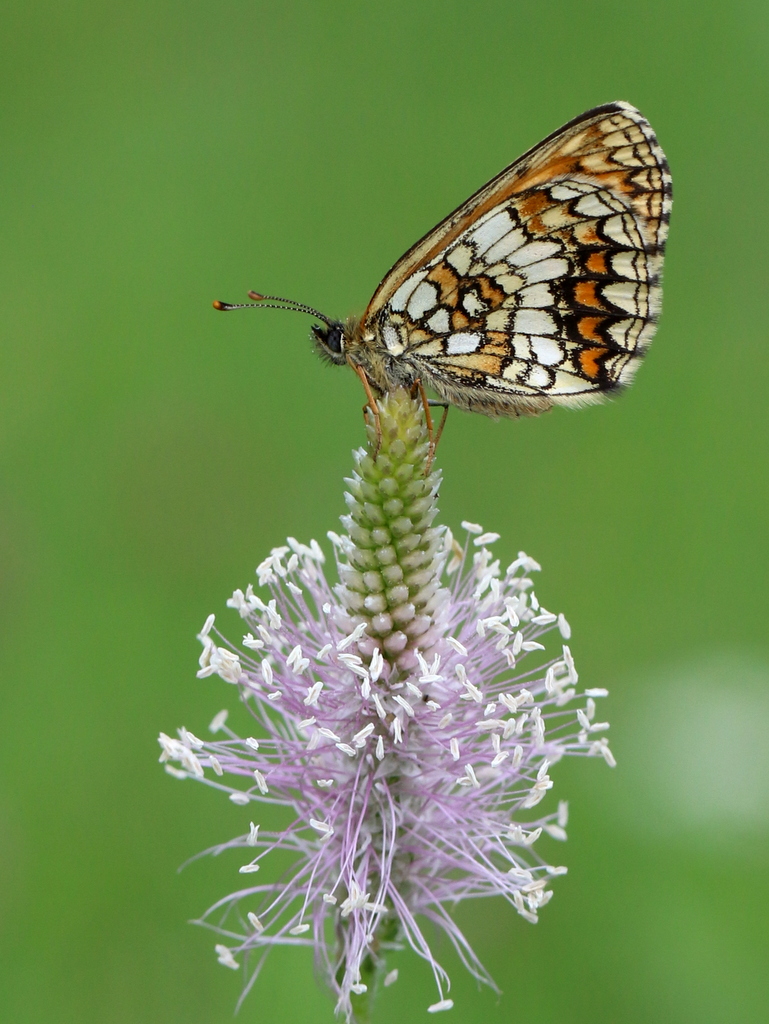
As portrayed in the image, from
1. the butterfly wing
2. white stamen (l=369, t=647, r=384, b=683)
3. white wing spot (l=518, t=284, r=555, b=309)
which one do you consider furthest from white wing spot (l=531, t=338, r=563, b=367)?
white stamen (l=369, t=647, r=384, b=683)

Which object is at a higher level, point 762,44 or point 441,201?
point 762,44

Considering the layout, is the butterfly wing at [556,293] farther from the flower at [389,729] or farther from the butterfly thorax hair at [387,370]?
the flower at [389,729]

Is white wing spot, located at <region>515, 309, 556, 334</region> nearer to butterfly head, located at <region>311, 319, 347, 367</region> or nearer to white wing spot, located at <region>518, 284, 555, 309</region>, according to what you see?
white wing spot, located at <region>518, 284, 555, 309</region>

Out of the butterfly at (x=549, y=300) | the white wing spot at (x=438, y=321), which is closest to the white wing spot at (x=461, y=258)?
the butterfly at (x=549, y=300)

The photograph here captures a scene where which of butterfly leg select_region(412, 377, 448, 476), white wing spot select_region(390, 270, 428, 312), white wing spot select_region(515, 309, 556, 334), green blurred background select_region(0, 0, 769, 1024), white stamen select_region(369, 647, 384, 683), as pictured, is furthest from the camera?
green blurred background select_region(0, 0, 769, 1024)

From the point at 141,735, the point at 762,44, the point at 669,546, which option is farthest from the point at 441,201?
the point at 141,735

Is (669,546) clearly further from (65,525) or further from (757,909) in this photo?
(65,525)

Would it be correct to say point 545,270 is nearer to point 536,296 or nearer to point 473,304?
point 536,296
